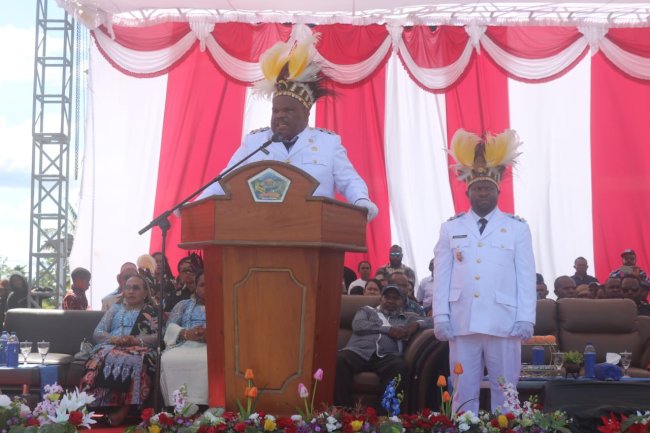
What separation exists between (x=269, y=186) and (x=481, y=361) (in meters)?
2.20

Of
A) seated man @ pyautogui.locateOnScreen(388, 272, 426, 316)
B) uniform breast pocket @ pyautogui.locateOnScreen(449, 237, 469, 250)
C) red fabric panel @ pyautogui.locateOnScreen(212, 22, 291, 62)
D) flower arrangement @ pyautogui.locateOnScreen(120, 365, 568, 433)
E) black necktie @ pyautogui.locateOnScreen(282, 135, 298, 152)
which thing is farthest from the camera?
red fabric panel @ pyautogui.locateOnScreen(212, 22, 291, 62)

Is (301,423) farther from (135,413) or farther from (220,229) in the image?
(135,413)

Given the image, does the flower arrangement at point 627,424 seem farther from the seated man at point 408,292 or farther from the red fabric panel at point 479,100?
the red fabric panel at point 479,100

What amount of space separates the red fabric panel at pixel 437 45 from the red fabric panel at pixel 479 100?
0.25 m

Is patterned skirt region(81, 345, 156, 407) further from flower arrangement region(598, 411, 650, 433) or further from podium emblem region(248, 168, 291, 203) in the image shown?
flower arrangement region(598, 411, 650, 433)

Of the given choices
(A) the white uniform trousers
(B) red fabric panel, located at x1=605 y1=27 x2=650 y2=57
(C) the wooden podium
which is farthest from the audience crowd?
(B) red fabric panel, located at x1=605 y1=27 x2=650 y2=57

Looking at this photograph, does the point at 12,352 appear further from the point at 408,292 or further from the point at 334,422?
the point at 334,422

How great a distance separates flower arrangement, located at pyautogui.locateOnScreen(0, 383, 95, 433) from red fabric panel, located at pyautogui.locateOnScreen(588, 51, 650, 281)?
818 centimetres

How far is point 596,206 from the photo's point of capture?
1038 cm

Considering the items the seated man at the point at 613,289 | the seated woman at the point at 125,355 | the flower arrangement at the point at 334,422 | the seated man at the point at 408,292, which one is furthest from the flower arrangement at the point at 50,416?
the seated man at the point at 613,289

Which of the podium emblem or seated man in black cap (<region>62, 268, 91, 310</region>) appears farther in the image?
seated man in black cap (<region>62, 268, 91, 310</region>)

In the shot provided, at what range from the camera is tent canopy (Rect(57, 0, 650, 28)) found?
1009cm

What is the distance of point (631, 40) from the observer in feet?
34.1

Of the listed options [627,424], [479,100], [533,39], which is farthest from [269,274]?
[533,39]
